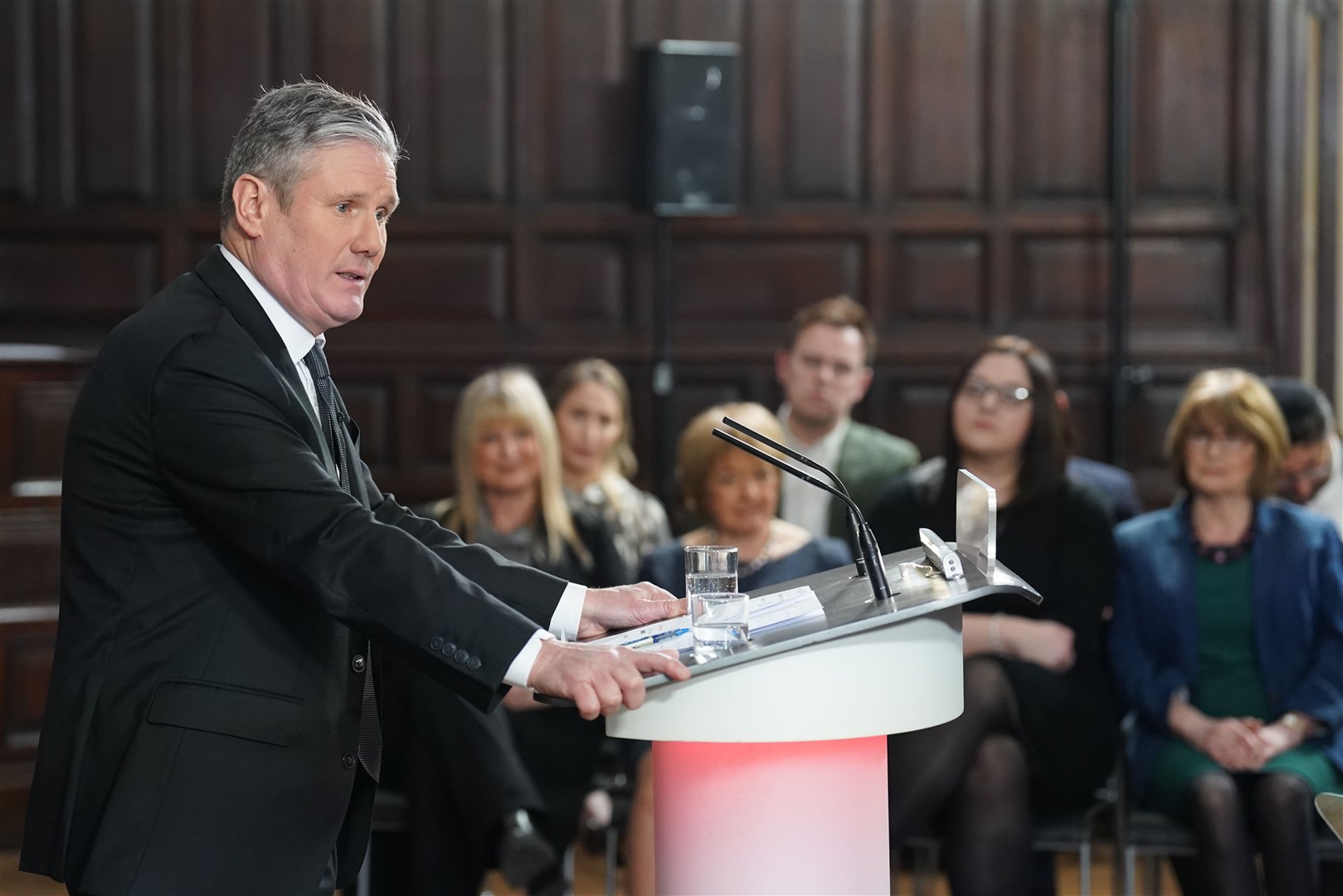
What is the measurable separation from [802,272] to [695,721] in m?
4.14

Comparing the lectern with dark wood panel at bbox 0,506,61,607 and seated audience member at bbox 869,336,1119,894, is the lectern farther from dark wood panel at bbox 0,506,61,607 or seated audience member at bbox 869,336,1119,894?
dark wood panel at bbox 0,506,61,607

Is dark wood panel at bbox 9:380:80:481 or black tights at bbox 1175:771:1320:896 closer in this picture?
black tights at bbox 1175:771:1320:896

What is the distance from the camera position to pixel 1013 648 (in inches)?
134

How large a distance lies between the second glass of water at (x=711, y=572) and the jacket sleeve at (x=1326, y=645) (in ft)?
6.37

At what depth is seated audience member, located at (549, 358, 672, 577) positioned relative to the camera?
4262 mm

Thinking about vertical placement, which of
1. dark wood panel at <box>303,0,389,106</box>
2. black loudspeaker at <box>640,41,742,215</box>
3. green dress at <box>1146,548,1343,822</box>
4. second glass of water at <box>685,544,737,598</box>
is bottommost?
green dress at <box>1146,548,1343,822</box>

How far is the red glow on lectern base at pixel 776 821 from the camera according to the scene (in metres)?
1.88

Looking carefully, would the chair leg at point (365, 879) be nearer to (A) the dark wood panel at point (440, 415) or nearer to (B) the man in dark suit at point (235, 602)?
(B) the man in dark suit at point (235, 602)

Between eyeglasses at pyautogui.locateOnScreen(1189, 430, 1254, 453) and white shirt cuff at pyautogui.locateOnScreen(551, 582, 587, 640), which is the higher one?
eyeglasses at pyautogui.locateOnScreen(1189, 430, 1254, 453)

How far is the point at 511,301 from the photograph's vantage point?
579 cm

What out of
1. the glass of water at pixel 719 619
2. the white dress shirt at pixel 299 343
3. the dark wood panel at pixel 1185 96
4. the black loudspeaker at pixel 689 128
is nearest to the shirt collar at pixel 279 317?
the white dress shirt at pixel 299 343

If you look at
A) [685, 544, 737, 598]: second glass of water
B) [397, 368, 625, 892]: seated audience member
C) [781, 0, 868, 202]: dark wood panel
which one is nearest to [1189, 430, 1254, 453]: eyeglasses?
[397, 368, 625, 892]: seated audience member

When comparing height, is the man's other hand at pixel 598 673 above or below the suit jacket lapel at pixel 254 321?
below

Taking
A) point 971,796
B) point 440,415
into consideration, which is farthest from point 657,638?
point 440,415
